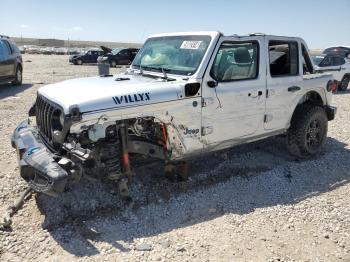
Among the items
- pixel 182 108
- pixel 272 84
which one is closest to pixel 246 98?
pixel 272 84

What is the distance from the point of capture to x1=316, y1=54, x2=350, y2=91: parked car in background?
1423cm

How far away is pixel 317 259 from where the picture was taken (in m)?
3.60

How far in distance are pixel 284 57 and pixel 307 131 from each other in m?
1.30

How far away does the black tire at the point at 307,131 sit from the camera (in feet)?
19.9

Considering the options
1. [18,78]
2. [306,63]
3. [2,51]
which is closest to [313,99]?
[306,63]

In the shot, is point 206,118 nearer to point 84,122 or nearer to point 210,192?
point 210,192

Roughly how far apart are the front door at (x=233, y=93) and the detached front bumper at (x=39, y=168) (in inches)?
74.4

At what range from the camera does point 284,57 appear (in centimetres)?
579

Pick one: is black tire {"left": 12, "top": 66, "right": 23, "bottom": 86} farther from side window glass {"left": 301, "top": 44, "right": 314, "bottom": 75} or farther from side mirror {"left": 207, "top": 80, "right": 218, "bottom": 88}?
side mirror {"left": 207, "top": 80, "right": 218, "bottom": 88}

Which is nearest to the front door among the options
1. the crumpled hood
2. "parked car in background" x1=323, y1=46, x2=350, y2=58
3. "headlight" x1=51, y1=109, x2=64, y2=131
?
the crumpled hood

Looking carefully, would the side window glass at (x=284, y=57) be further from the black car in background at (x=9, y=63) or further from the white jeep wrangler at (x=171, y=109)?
the black car in background at (x=9, y=63)

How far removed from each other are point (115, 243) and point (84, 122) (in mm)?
1252

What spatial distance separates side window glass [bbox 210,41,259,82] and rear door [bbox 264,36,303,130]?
0.27m

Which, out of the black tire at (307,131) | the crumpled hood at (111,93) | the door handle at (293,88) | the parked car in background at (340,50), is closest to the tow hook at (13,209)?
the crumpled hood at (111,93)
